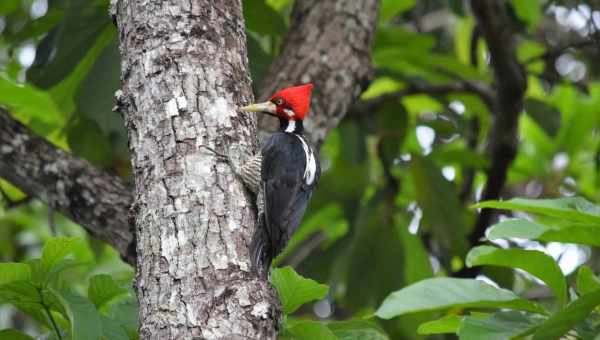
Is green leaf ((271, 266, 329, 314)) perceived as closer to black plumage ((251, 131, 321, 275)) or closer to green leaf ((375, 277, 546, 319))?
green leaf ((375, 277, 546, 319))

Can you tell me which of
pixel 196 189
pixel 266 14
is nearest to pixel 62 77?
pixel 266 14

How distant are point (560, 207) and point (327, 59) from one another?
1.64m

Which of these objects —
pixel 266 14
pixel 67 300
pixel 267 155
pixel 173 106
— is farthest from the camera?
pixel 266 14

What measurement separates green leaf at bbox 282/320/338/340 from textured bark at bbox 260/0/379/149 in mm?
1441

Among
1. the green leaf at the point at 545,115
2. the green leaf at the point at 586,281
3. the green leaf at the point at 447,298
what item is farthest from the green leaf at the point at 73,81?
the green leaf at the point at 545,115

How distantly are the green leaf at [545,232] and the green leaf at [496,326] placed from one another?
216 millimetres

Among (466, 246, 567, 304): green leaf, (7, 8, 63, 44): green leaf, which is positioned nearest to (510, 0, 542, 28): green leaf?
(7, 8, 63, 44): green leaf

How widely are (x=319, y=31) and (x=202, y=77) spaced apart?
4.19 ft

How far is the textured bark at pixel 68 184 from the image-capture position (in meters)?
3.31

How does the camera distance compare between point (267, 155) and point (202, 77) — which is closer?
point (202, 77)

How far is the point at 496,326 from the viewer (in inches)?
90.8

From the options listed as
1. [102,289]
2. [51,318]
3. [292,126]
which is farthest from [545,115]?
[51,318]

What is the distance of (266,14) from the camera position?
3576mm

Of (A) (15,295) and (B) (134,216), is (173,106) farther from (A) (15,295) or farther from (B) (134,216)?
(A) (15,295)
